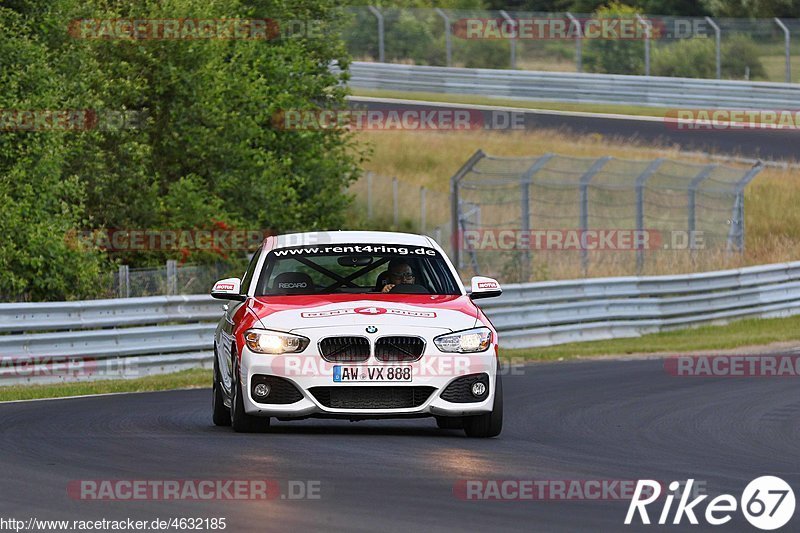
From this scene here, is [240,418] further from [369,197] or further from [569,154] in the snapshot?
[569,154]

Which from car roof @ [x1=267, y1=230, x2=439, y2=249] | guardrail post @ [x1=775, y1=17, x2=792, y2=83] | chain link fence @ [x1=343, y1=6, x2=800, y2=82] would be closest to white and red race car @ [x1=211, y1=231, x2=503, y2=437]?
car roof @ [x1=267, y1=230, x2=439, y2=249]

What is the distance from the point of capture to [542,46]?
4772 centimetres

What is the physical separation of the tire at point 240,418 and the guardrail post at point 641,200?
1663cm

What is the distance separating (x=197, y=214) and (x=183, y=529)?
18655 millimetres

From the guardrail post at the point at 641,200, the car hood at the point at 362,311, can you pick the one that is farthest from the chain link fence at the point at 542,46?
the car hood at the point at 362,311

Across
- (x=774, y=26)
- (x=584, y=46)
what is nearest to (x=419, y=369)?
(x=774, y=26)

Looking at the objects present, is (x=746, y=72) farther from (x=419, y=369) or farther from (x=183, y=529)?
(x=183, y=529)

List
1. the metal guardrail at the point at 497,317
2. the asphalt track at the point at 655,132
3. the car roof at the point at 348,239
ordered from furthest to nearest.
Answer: the asphalt track at the point at 655,132 < the metal guardrail at the point at 497,317 < the car roof at the point at 348,239

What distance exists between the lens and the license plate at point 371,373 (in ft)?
36.0

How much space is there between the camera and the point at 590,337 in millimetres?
24359

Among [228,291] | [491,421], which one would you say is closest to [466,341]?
[491,421]

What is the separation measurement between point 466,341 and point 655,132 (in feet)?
105

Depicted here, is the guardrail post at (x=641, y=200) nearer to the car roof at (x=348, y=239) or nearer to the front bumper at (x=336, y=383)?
the car roof at (x=348, y=239)

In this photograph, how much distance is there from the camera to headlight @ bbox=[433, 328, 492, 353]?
1115 centimetres
